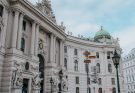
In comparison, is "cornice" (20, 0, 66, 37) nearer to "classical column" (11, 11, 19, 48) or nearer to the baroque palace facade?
the baroque palace facade

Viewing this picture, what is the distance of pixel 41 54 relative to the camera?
43406 millimetres

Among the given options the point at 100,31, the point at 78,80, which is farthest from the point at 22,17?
the point at 100,31

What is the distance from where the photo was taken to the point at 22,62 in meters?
34.2

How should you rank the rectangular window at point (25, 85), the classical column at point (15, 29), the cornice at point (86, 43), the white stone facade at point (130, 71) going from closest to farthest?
the classical column at point (15, 29), the rectangular window at point (25, 85), the cornice at point (86, 43), the white stone facade at point (130, 71)

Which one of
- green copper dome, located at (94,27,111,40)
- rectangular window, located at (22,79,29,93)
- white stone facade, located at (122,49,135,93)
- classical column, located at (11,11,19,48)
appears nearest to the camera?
classical column, located at (11,11,19,48)

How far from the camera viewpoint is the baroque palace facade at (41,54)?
32.4 metres

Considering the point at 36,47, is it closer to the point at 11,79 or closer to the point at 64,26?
the point at 11,79

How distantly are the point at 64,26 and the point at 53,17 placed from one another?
5909mm

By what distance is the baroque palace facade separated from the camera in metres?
32.4

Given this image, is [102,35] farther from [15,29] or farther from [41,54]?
[15,29]

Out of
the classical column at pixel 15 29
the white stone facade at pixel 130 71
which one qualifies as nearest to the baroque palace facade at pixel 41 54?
the classical column at pixel 15 29

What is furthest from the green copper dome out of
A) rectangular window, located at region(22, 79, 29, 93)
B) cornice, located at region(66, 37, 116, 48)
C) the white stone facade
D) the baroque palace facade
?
rectangular window, located at region(22, 79, 29, 93)

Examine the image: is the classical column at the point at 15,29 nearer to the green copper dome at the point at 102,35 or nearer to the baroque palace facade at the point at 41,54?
the baroque palace facade at the point at 41,54

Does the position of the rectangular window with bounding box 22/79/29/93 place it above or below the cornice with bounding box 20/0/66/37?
below
